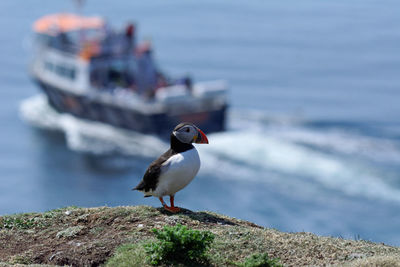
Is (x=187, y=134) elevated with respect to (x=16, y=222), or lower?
elevated

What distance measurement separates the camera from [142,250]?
937 cm

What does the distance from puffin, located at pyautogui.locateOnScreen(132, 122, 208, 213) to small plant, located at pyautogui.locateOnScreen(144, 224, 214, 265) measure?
1.65m

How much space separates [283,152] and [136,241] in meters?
31.0

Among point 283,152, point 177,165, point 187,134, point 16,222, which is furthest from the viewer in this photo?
point 283,152


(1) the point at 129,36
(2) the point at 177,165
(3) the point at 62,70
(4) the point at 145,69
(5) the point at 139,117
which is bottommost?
(5) the point at 139,117

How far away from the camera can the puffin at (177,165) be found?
10.6 metres

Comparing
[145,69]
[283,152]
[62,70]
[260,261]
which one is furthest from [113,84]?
[260,261]

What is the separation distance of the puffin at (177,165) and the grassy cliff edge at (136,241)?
46 cm

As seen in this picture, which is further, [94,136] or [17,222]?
[94,136]

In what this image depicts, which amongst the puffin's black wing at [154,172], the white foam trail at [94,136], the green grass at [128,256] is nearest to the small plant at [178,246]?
the green grass at [128,256]

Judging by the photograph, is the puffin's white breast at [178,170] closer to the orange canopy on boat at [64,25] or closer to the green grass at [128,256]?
the green grass at [128,256]

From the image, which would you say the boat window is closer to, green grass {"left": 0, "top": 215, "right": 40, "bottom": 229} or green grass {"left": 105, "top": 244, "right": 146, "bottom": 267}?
green grass {"left": 0, "top": 215, "right": 40, "bottom": 229}

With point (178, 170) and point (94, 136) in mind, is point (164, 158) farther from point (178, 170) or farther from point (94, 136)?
point (94, 136)

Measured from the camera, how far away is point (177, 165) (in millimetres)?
10555
